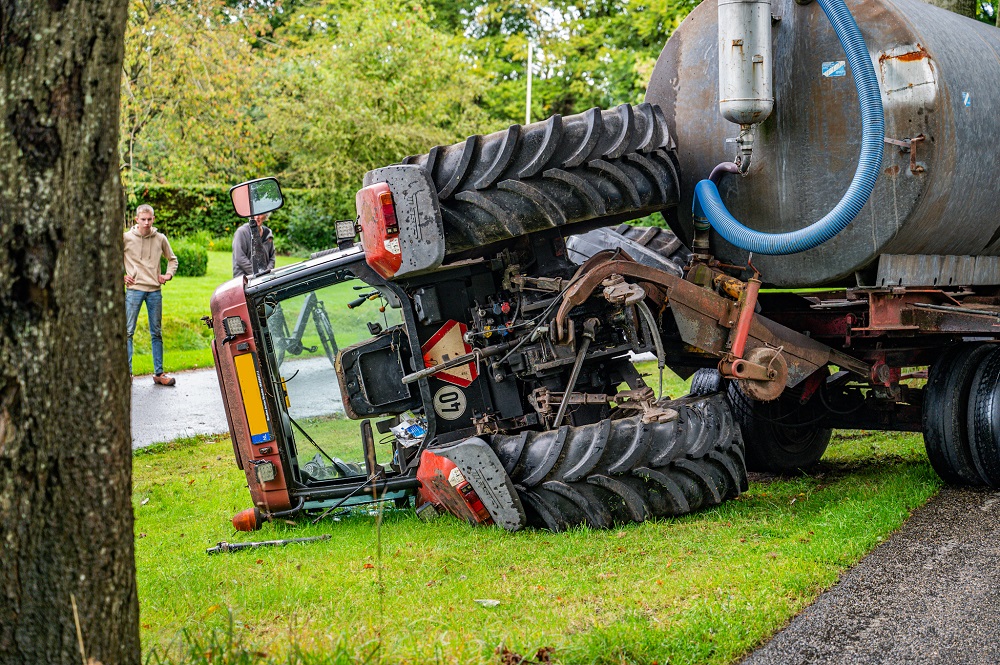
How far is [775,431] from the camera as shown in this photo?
25.7 ft

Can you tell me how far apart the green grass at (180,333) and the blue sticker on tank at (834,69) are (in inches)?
398

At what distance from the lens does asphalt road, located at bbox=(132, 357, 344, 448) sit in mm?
6957

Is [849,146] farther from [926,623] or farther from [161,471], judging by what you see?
[161,471]

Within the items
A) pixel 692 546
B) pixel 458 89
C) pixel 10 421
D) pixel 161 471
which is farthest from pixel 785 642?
pixel 458 89

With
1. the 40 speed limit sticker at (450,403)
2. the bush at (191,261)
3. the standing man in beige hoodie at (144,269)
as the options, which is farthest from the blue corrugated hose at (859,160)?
the bush at (191,261)

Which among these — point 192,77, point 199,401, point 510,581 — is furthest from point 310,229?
point 510,581

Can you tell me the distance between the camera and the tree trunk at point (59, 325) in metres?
2.97

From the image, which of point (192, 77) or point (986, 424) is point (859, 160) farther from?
point (192, 77)

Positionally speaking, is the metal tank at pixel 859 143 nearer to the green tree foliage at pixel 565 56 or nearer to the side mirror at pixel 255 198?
the side mirror at pixel 255 198

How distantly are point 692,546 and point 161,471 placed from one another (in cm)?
549

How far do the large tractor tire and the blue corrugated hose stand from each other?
0.90 meters

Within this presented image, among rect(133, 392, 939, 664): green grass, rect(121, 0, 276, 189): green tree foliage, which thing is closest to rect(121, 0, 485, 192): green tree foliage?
rect(121, 0, 276, 189): green tree foliage

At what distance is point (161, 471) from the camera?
932 cm

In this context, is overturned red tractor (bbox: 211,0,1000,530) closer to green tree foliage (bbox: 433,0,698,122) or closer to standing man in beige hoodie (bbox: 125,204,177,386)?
standing man in beige hoodie (bbox: 125,204,177,386)
